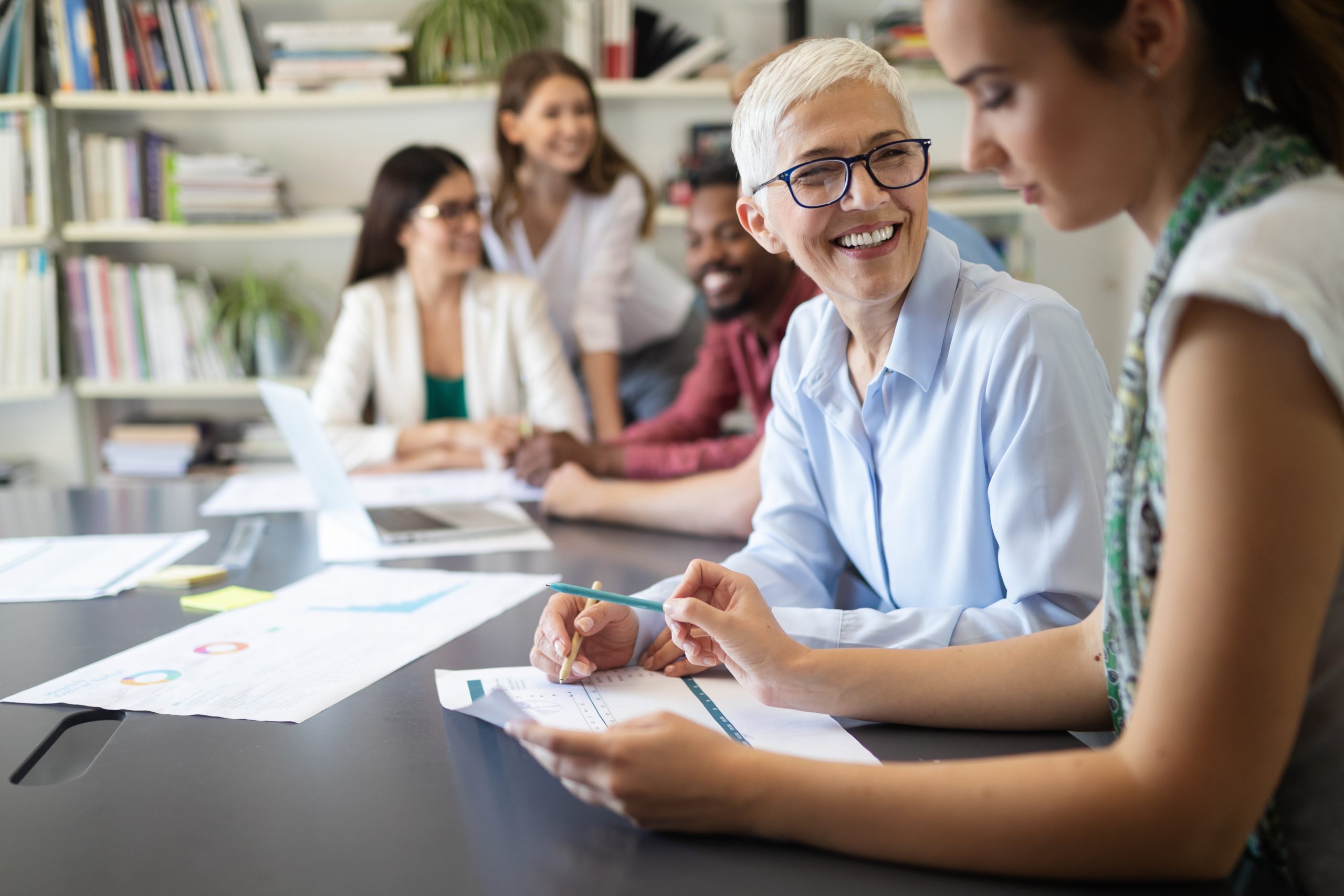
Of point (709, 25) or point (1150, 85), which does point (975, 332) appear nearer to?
point (1150, 85)

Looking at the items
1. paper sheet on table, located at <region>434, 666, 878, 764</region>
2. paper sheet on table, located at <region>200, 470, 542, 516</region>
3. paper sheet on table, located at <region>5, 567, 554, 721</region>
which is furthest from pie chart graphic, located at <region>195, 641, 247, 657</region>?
paper sheet on table, located at <region>200, 470, 542, 516</region>

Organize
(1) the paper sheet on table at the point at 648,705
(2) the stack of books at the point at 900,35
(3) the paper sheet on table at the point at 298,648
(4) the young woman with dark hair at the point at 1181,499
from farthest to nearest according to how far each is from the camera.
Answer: (2) the stack of books at the point at 900,35, (3) the paper sheet on table at the point at 298,648, (1) the paper sheet on table at the point at 648,705, (4) the young woman with dark hair at the point at 1181,499

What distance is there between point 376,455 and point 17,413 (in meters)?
2.05

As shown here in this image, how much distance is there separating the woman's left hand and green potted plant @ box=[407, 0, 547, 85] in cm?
295

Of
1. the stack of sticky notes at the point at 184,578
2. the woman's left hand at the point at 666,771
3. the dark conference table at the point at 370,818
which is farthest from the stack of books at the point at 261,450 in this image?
the woman's left hand at the point at 666,771

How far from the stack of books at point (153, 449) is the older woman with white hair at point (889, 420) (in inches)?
104

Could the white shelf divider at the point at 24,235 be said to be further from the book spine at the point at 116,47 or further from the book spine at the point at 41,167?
the book spine at the point at 116,47

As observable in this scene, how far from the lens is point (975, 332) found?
1062 millimetres

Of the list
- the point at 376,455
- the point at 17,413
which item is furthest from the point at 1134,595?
the point at 17,413

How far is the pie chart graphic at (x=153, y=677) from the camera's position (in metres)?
1.01

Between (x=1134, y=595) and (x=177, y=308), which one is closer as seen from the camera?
(x=1134, y=595)

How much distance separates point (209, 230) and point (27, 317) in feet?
2.10

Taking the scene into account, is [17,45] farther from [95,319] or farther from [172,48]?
[95,319]

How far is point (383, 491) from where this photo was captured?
6.46ft
